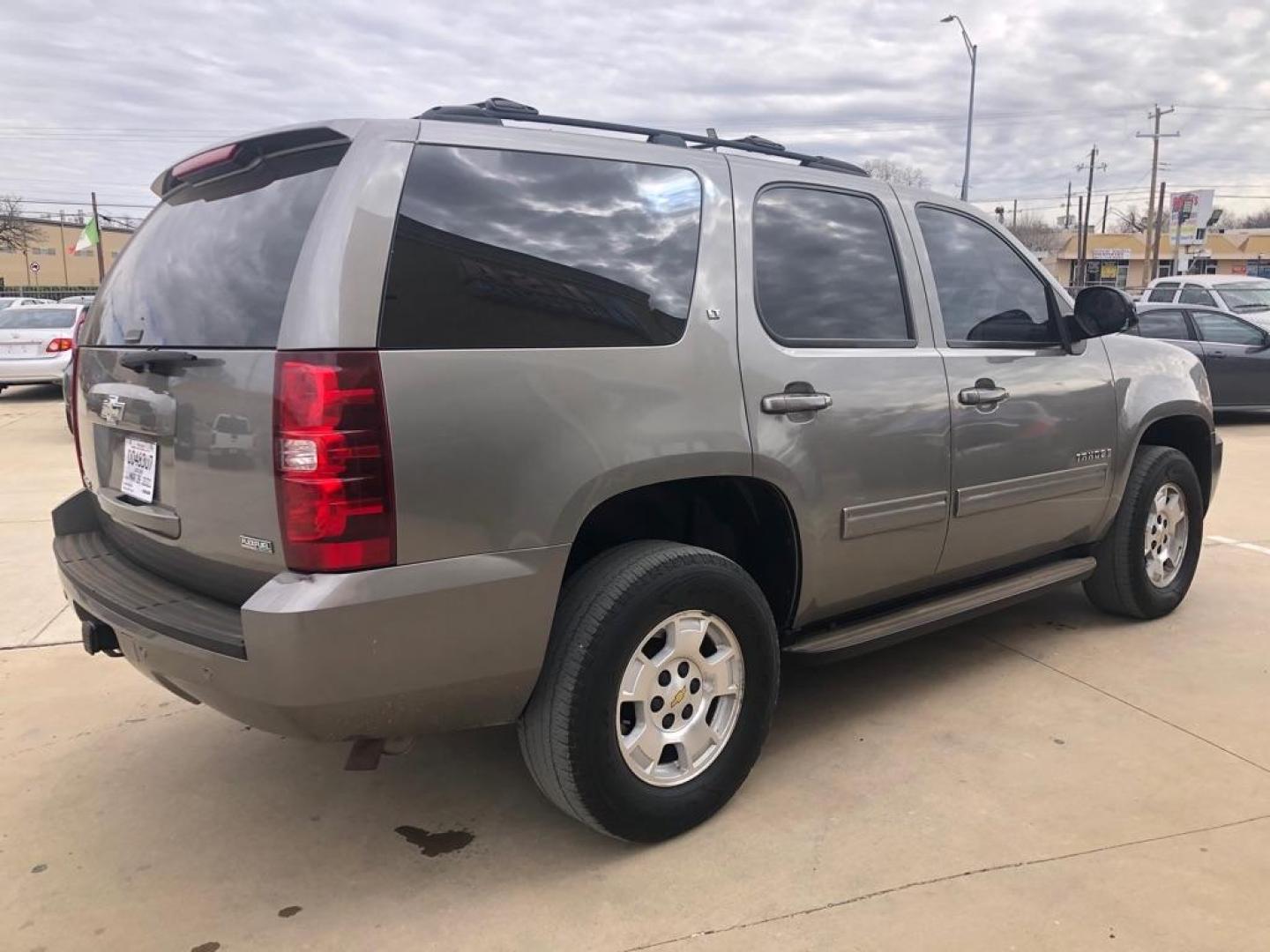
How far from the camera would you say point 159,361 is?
246 cm

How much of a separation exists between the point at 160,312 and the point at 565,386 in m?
1.17

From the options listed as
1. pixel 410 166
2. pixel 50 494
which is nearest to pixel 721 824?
pixel 410 166

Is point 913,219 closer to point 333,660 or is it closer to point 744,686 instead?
point 744,686

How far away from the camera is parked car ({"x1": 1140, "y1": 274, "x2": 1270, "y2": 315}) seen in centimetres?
1434

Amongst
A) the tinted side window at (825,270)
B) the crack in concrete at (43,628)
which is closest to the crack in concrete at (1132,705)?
the tinted side window at (825,270)

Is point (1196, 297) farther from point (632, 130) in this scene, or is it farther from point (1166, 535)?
point (632, 130)

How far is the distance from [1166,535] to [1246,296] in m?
12.5

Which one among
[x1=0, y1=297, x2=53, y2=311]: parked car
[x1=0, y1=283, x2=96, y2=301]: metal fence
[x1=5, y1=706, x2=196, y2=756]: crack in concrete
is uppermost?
[x1=0, y1=283, x2=96, y2=301]: metal fence

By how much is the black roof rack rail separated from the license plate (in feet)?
3.73

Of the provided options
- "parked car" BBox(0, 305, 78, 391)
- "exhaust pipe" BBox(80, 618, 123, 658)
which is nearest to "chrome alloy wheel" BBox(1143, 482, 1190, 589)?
"exhaust pipe" BBox(80, 618, 123, 658)

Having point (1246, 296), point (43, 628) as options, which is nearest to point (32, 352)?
point (43, 628)

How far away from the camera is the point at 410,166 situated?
2361 millimetres

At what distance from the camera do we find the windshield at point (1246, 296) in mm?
14375

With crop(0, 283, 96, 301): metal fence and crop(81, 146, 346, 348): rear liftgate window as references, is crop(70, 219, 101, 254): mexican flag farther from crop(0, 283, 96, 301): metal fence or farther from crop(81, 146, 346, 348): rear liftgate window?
crop(81, 146, 346, 348): rear liftgate window
